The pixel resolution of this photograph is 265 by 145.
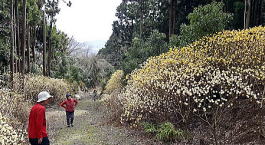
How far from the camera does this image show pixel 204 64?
408 inches

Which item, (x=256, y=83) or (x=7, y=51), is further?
(x=7, y=51)

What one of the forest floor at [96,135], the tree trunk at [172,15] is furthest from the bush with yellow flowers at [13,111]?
the tree trunk at [172,15]

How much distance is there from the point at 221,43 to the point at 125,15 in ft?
129

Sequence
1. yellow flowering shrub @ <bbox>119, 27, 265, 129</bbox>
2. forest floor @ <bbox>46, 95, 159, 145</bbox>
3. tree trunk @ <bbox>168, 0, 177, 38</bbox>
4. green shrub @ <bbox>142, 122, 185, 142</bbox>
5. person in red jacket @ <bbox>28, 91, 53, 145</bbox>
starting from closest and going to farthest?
person in red jacket @ <bbox>28, 91, 53, 145</bbox>, yellow flowering shrub @ <bbox>119, 27, 265, 129</bbox>, green shrub @ <bbox>142, 122, 185, 142</bbox>, forest floor @ <bbox>46, 95, 159, 145</bbox>, tree trunk @ <bbox>168, 0, 177, 38</bbox>

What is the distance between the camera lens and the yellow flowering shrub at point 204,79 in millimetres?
9070

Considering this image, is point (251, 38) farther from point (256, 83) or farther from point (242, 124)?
point (242, 124)

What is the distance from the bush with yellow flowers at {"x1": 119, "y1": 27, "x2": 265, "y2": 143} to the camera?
9094mm

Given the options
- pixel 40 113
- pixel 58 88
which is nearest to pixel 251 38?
pixel 40 113

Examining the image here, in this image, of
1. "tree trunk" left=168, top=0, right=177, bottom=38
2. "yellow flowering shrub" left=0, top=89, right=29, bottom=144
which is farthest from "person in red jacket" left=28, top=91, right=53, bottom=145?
"tree trunk" left=168, top=0, right=177, bottom=38

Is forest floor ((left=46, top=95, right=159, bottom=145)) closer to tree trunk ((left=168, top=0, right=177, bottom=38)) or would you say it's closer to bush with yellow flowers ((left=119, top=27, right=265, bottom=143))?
bush with yellow flowers ((left=119, top=27, right=265, bottom=143))

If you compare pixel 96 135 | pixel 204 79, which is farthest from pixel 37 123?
pixel 96 135

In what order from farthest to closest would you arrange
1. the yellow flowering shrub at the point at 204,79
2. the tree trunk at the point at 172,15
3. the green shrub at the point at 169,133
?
the tree trunk at the point at 172,15 < the green shrub at the point at 169,133 < the yellow flowering shrub at the point at 204,79

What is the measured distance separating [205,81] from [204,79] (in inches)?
2.5

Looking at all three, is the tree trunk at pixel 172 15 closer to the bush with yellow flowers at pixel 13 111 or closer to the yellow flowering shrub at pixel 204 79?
the yellow flowering shrub at pixel 204 79
